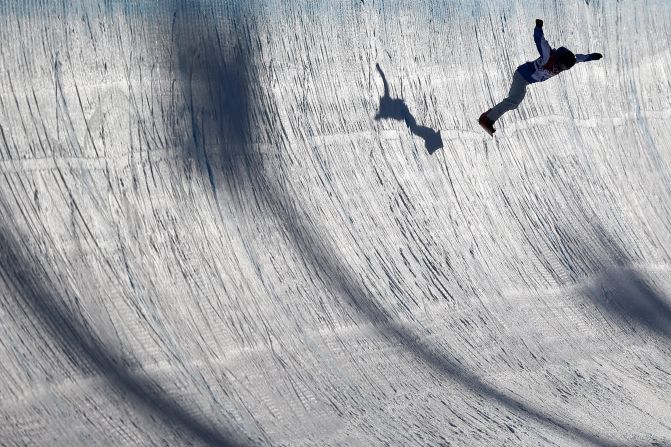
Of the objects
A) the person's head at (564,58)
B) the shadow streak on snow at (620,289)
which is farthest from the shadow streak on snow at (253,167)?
the person's head at (564,58)

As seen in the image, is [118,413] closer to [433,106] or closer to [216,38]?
[216,38]

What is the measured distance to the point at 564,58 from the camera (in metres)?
6.78

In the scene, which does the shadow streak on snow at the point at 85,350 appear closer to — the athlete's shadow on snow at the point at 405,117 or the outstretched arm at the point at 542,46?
the athlete's shadow on snow at the point at 405,117

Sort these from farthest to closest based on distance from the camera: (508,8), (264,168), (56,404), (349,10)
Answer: (508,8)
(349,10)
(264,168)
(56,404)

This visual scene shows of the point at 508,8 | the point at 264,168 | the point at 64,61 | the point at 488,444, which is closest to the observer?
the point at 488,444

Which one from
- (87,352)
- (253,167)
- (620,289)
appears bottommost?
(620,289)

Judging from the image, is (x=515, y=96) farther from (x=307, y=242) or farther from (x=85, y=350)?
(x=85, y=350)

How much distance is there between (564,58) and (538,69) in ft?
0.64

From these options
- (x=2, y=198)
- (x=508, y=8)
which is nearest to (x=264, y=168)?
(x=2, y=198)

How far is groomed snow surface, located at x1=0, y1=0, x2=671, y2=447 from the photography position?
14.5ft

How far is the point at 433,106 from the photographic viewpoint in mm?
7199

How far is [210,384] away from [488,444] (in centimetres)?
129

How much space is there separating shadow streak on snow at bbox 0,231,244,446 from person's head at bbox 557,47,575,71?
12.4 ft

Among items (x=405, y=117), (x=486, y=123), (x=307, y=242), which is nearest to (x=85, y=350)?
(x=307, y=242)
